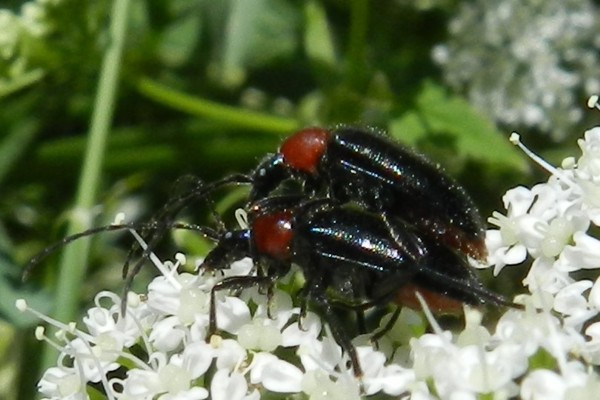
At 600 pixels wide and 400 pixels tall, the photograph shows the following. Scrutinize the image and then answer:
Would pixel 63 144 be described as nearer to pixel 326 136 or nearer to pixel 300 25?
pixel 300 25

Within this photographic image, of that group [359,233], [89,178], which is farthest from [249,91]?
[359,233]

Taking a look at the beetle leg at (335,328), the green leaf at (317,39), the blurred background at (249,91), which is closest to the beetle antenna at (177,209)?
the beetle leg at (335,328)

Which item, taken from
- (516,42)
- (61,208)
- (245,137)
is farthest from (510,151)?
(61,208)

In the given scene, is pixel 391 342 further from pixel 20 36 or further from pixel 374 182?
pixel 20 36

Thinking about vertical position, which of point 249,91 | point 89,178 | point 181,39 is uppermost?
point 181,39

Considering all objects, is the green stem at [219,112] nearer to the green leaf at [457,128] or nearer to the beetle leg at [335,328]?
the green leaf at [457,128]
